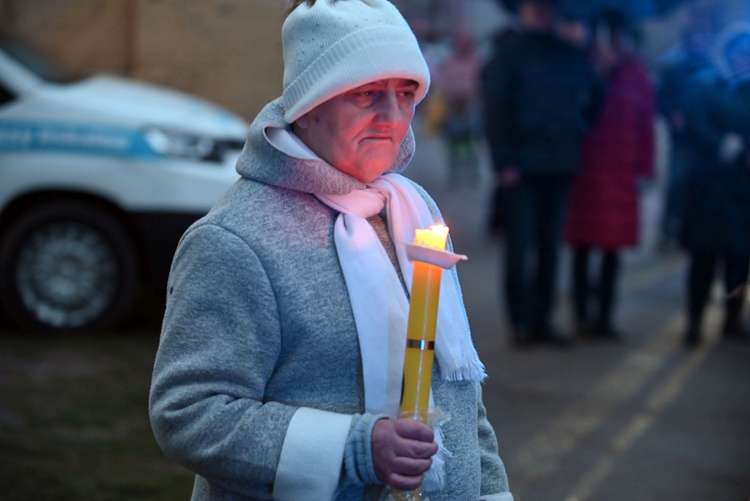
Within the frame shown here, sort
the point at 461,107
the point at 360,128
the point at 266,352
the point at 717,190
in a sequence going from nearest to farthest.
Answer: the point at 266,352 → the point at 360,128 → the point at 717,190 → the point at 461,107

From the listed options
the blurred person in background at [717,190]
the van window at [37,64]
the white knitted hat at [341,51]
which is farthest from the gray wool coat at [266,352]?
the van window at [37,64]

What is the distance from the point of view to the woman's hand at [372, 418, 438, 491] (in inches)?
74.3

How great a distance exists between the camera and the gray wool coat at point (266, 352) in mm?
1955

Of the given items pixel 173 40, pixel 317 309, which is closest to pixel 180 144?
pixel 173 40

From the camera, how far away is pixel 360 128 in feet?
6.92

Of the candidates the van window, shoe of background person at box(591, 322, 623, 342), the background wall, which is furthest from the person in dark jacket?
the background wall

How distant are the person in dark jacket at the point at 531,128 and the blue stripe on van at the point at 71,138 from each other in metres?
2.20

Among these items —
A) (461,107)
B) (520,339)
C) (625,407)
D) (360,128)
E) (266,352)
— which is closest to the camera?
(266,352)

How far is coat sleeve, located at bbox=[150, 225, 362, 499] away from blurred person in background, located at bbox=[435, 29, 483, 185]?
1492 centimetres

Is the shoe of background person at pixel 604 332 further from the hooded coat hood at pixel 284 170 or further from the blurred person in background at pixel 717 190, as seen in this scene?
the hooded coat hood at pixel 284 170

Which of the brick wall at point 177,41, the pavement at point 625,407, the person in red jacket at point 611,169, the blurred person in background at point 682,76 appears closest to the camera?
the pavement at point 625,407

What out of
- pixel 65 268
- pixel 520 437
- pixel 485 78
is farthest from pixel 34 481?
pixel 485 78

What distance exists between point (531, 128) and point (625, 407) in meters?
1.89

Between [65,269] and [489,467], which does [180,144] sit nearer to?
[65,269]
